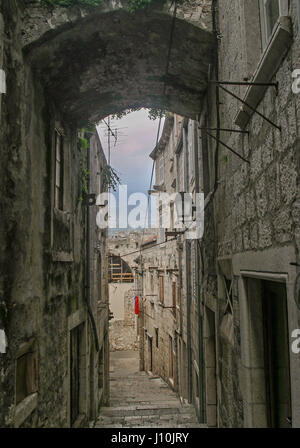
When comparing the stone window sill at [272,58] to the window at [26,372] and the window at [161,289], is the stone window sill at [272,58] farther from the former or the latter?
the window at [161,289]

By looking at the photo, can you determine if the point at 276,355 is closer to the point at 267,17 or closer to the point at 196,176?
the point at 267,17

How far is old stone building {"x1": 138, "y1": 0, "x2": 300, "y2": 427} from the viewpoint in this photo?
2.29 m

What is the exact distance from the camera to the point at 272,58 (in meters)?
2.43

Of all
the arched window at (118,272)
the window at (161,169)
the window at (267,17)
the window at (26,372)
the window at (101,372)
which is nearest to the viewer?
the window at (267,17)

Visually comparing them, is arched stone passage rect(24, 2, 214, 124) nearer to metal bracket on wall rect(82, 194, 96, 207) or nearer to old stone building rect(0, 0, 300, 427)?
old stone building rect(0, 0, 300, 427)

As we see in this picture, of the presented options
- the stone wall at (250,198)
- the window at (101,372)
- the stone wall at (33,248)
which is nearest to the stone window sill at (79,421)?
the stone wall at (33,248)

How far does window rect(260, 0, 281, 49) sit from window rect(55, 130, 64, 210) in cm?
404

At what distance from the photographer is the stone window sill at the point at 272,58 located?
219cm

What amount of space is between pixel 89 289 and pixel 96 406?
3.06 metres

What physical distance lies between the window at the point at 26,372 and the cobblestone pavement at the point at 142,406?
164 inches

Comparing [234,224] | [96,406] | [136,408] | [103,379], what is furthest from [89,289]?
[234,224]

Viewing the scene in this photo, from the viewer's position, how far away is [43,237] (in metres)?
5.28

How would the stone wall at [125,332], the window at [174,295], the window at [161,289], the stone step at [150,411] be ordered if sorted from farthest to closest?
the stone wall at [125,332], the window at [161,289], the window at [174,295], the stone step at [150,411]
